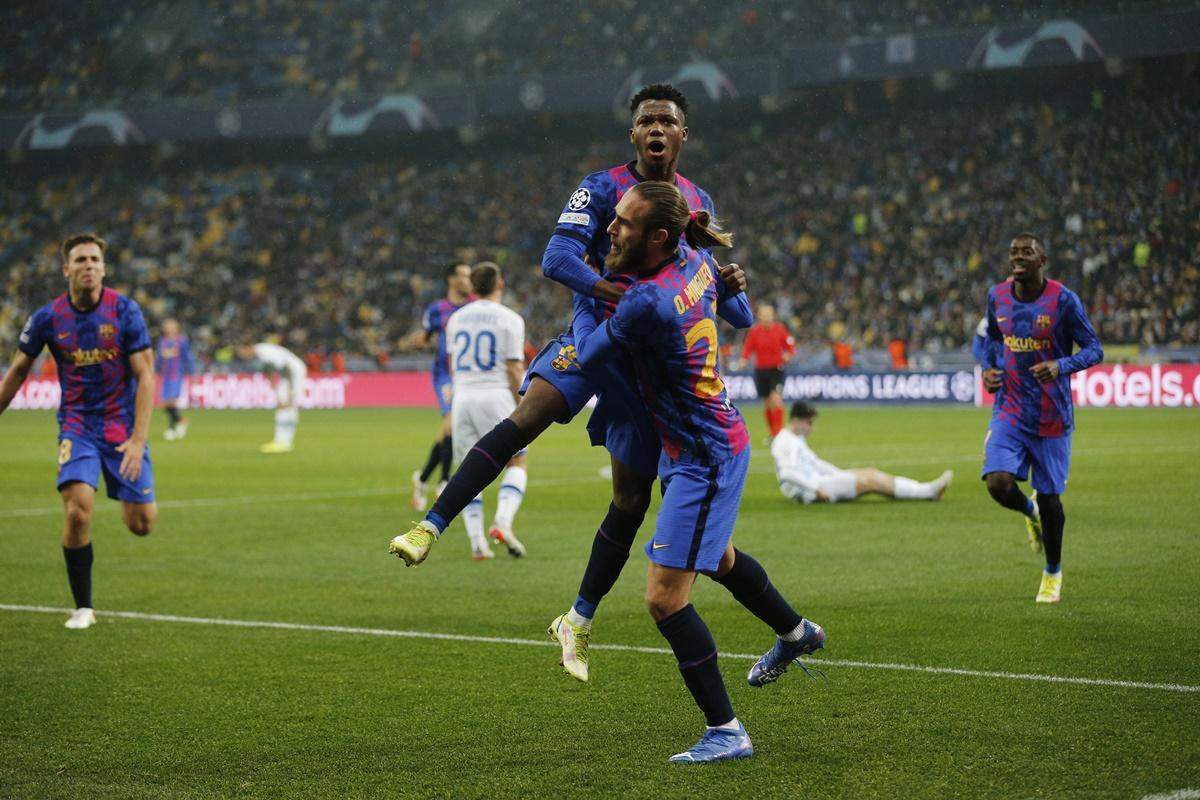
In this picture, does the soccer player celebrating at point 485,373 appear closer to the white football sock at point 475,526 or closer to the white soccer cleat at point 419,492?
the white football sock at point 475,526

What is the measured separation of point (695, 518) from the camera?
209 inches

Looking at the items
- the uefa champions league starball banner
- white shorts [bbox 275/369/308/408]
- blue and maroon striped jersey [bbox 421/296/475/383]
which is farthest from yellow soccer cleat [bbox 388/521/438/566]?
white shorts [bbox 275/369/308/408]

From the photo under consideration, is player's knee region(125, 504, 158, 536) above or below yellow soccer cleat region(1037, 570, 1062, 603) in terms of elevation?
above

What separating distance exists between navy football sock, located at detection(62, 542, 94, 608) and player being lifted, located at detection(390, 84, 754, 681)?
3953 millimetres

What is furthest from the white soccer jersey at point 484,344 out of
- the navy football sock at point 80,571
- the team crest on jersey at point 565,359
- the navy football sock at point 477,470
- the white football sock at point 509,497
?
the navy football sock at point 477,470

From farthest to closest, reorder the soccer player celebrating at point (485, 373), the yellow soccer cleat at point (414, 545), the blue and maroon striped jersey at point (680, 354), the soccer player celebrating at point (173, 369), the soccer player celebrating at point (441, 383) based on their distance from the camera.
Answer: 1. the soccer player celebrating at point (173, 369)
2. the soccer player celebrating at point (441, 383)
3. the soccer player celebrating at point (485, 373)
4. the yellow soccer cleat at point (414, 545)
5. the blue and maroon striped jersey at point (680, 354)

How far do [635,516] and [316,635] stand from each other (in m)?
3.11

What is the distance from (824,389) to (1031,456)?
2678cm

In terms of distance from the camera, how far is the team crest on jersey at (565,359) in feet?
20.2

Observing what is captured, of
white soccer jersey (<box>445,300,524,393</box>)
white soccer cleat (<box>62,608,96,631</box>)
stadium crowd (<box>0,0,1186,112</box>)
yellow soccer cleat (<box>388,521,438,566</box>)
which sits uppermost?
stadium crowd (<box>0,0,1186,112</box>)

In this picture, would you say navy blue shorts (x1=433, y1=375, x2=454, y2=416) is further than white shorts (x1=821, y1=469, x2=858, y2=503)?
No

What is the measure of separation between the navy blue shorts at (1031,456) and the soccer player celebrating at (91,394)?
525 centimetres

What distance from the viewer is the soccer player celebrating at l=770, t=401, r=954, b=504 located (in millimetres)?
15258

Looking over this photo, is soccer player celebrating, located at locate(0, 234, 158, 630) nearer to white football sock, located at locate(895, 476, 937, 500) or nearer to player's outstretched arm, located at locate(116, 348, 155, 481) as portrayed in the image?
player's outstretched arm, located at locate(116, 348, 155, 481)
